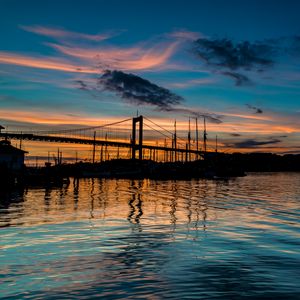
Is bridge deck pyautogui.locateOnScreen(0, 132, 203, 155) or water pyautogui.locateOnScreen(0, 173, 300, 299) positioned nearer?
water pyautogui.locateOnScreen(0, 173, 300, 299)

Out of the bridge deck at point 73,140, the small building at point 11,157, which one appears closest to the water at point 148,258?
the small building at point 11,157

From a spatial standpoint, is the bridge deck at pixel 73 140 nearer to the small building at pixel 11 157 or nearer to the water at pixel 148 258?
the small building at pixel 11 157

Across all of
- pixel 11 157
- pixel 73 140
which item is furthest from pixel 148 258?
pixel 73 140

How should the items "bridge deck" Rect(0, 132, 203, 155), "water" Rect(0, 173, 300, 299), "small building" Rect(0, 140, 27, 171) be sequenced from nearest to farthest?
"water" Rect(0, 173, 300, 299)
"small building" Rect(0, 140, 27, 171)
"bridge deck" Rect(0, 132, 203, 155)

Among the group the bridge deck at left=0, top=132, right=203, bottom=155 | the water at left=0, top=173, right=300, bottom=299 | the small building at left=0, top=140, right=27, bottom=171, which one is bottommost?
the water at left=0, top=173, right=300, bottom=299

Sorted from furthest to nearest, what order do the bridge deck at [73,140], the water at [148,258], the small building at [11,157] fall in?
the bridge deck at [73,140]
the small building at [11,157]
the water at [148,258]

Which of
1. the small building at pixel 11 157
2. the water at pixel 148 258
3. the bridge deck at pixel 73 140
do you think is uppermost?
the bridge deck at pixel 73 140

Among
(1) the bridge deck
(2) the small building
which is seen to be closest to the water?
(2) the small building

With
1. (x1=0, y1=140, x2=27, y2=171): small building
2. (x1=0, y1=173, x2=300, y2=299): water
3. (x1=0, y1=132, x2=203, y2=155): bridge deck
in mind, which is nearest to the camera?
(x1=0, y1=173, x2=300, y2=299): water

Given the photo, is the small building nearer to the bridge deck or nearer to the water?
the water

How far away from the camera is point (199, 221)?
2370cm

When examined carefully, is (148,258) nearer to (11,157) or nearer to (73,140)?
(11,157)

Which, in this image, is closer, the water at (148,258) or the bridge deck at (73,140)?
the water at (148,258)

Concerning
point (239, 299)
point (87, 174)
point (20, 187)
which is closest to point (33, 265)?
point (239, 299)
